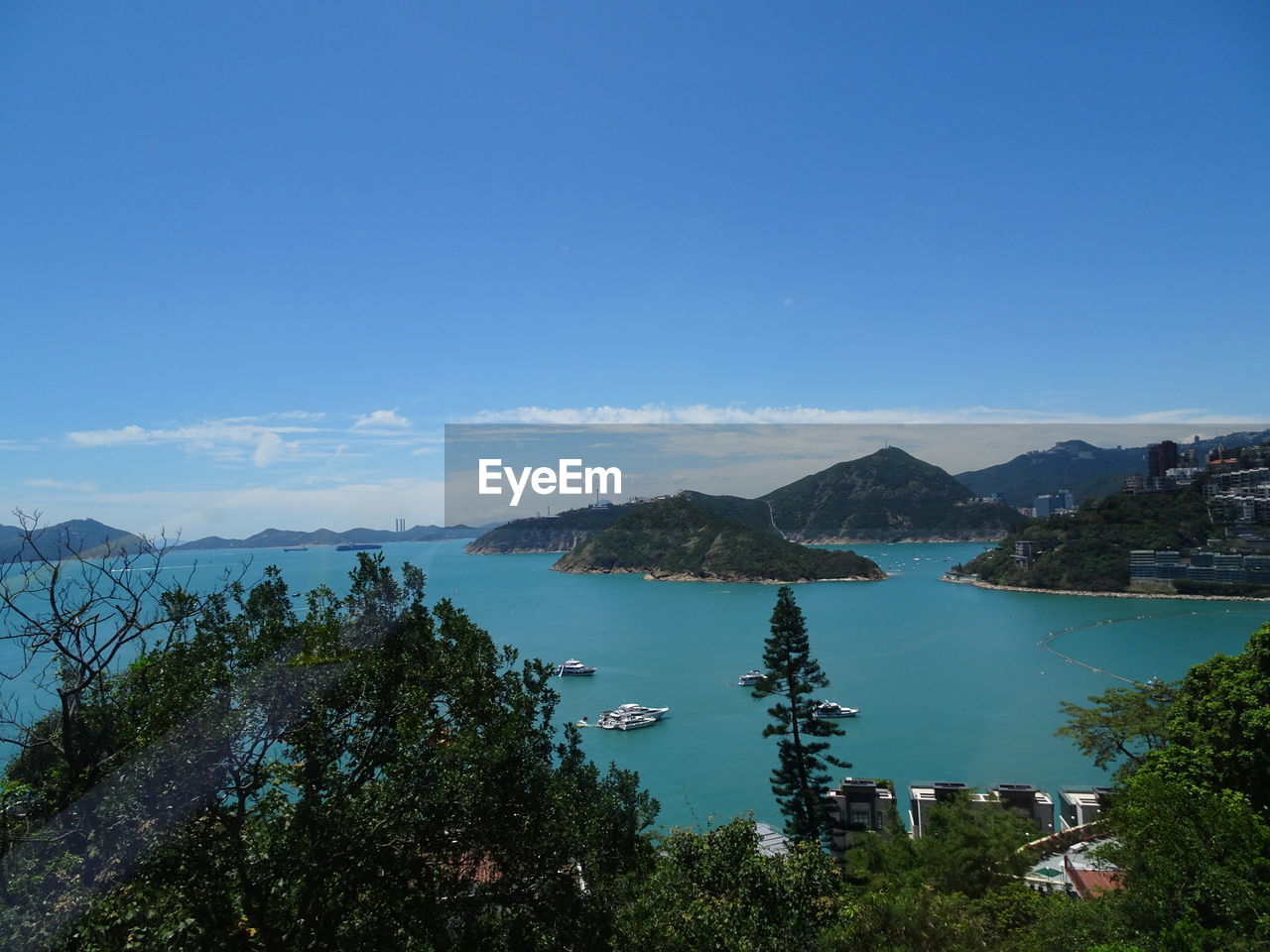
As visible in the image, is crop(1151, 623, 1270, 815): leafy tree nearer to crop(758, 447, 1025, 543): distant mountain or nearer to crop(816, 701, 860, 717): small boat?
crop(816, 701, 860, 717): small boat

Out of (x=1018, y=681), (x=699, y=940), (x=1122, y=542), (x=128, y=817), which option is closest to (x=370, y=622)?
(x=128, y=817)

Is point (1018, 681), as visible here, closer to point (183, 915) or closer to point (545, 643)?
point (545, 643)

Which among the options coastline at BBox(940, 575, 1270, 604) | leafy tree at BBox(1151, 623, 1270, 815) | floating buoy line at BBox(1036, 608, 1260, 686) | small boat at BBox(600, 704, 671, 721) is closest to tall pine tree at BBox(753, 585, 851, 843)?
leafy tree at BBox(1151, 623, 1270, 815)

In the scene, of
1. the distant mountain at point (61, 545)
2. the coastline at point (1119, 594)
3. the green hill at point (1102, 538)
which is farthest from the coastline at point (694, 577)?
the distant mountain at point (61, 545)

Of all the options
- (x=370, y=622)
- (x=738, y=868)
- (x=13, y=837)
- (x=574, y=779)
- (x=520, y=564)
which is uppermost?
(x=370, y=622)

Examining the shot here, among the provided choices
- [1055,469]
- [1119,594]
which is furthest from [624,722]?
[1055,469]
